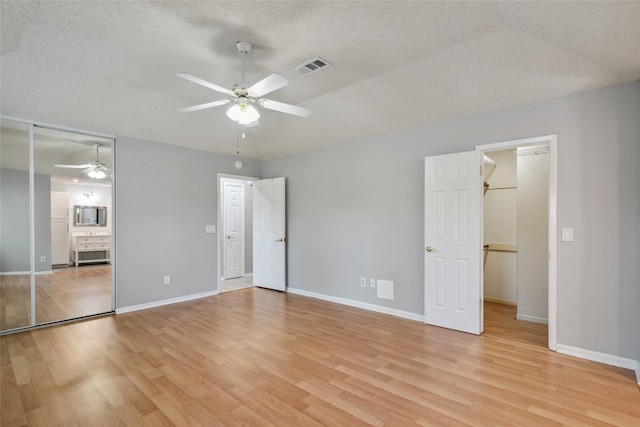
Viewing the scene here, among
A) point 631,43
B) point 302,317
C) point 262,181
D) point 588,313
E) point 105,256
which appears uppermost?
point 631,43

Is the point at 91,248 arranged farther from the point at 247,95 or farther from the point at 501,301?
the point at 501,301

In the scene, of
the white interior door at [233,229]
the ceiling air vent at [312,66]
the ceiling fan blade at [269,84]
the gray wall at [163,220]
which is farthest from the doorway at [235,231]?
the ceiling fan blade at [269,84]

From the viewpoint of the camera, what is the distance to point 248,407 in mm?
2146

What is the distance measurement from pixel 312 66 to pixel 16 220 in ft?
13.4

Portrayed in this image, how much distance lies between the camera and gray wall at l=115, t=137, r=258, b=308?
173 inches

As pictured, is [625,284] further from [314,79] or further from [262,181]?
[262,181]

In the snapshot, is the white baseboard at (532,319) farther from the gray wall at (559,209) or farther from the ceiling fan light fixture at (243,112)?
the ceiling fan light fixture at (243,112)

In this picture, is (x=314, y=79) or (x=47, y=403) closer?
(x=47, y=403)

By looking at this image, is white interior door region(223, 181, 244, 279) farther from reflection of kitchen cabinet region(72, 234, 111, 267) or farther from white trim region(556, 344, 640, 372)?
white trim region(556, 344, 640, 372)

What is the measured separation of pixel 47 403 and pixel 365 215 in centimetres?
389

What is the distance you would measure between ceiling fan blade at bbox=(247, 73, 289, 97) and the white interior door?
4752 mm

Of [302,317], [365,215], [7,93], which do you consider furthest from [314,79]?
[7,93]

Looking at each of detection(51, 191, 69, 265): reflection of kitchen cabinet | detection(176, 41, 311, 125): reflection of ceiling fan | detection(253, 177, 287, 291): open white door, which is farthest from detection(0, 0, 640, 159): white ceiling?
detection(253, 177, 287, 291): open white door

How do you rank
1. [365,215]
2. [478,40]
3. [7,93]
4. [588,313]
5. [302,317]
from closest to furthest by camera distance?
[478,40]
[588,313]
[7,93]
[302,317]
[365,215]
